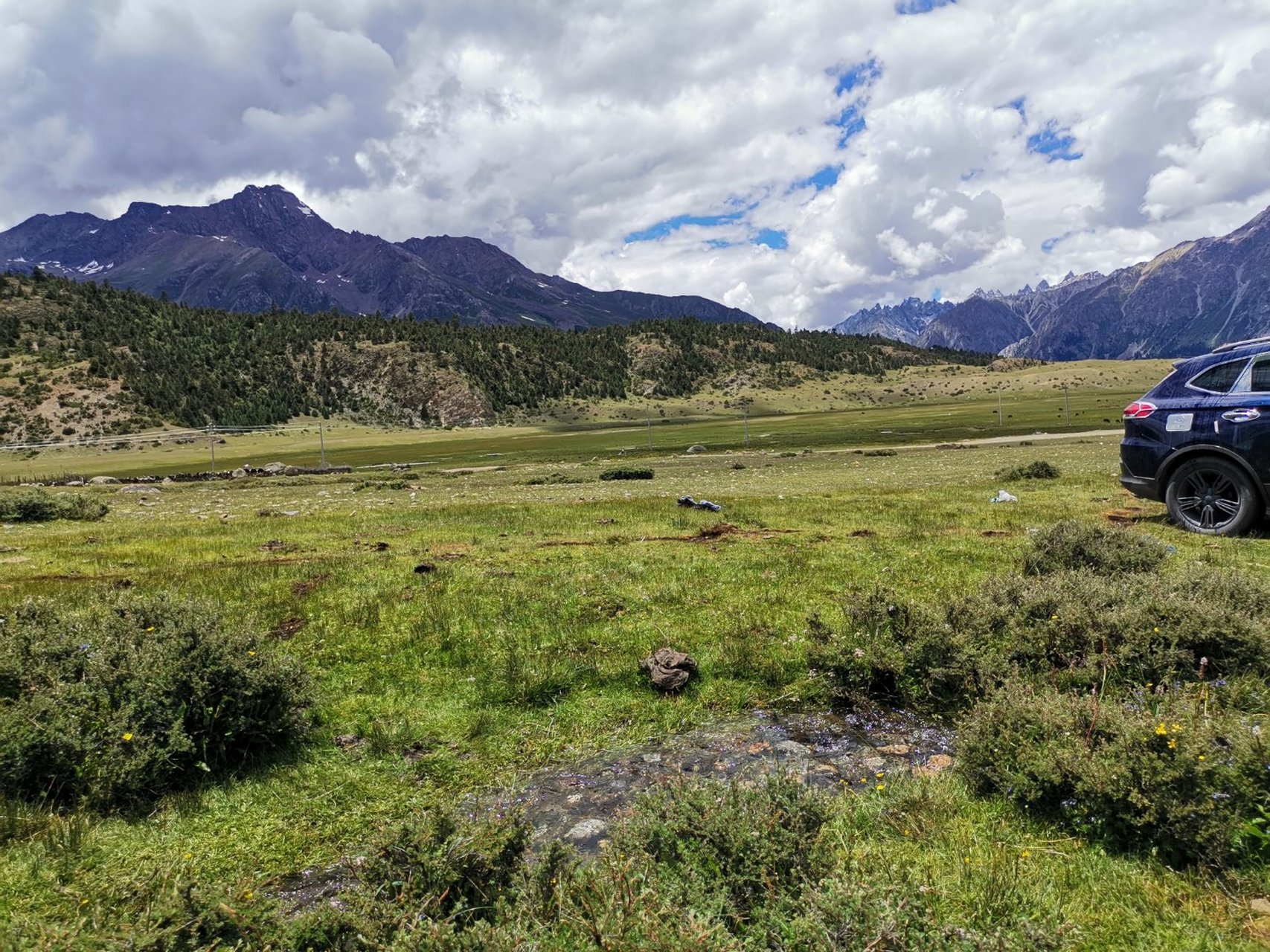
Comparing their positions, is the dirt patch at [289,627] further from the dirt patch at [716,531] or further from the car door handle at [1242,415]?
the car door handle at [1242,415]

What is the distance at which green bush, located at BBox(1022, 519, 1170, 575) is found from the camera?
33.4 ft

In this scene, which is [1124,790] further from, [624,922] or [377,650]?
[377,650]

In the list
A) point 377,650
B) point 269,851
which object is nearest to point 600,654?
point 377,650

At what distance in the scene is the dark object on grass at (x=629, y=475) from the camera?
151 ft

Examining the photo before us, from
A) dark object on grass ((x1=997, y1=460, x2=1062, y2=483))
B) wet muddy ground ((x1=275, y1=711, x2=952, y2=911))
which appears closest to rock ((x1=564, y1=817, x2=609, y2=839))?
wet muddy ground ((x1=275, y1=711, x2=952, y2=911))

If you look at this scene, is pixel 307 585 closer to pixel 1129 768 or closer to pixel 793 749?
pixel 793 749

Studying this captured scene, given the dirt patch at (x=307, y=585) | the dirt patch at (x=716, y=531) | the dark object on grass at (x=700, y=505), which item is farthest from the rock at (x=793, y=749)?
the dark object on grass at (x=700, y=505)

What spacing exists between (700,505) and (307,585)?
43.9 ft

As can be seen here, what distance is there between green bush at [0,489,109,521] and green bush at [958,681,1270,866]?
29841 millimetres

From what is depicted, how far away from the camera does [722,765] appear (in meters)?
6.38

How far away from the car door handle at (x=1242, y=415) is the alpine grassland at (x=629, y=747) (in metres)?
2.52

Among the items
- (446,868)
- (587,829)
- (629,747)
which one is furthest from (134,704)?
(629,747)

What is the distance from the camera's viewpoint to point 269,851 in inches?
203

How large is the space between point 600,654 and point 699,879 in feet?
15.9
